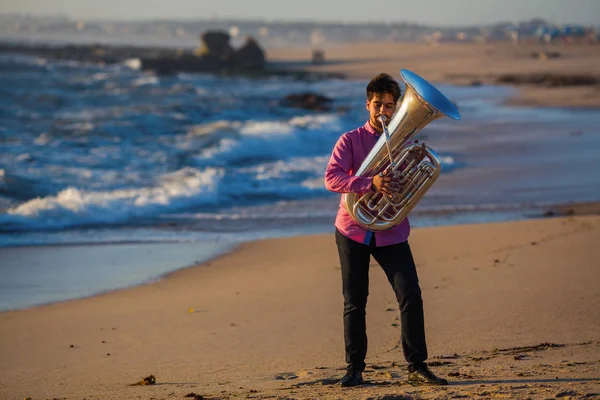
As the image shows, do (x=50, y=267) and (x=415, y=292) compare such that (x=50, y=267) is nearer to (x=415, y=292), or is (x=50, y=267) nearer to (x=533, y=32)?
(x=415, y=292)

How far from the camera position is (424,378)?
15.8 feet

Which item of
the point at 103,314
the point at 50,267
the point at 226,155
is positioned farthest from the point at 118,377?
the point at 226,155

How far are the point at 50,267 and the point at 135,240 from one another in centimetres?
150

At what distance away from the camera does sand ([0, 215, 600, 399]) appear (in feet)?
16.7

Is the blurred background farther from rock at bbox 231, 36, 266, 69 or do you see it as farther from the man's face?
rock at bbox 231, 36, 266, 69

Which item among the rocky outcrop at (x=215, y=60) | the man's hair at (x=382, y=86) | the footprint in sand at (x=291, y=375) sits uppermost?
the rocky outcrop at (x=215, y=60)

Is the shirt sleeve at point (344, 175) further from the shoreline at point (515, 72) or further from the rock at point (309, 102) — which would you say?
the rock at point (309, 102)

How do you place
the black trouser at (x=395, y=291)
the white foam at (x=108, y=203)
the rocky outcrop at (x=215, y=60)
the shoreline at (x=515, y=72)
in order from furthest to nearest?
the rocky outcrop at (x=215, y=60) → the shoreline at (x=515, y=72) → the white foam at (x=108, y=203) → the black trouser at (x=395, y=291)

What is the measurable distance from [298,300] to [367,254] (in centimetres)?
264

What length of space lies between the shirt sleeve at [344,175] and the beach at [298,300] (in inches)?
40.0

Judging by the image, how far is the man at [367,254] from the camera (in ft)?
15.6

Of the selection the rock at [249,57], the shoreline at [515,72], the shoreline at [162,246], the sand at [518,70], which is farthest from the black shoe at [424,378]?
the rock at [249,57]

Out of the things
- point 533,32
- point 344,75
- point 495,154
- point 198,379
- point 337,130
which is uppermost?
point 533,32

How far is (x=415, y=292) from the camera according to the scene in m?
4.77
